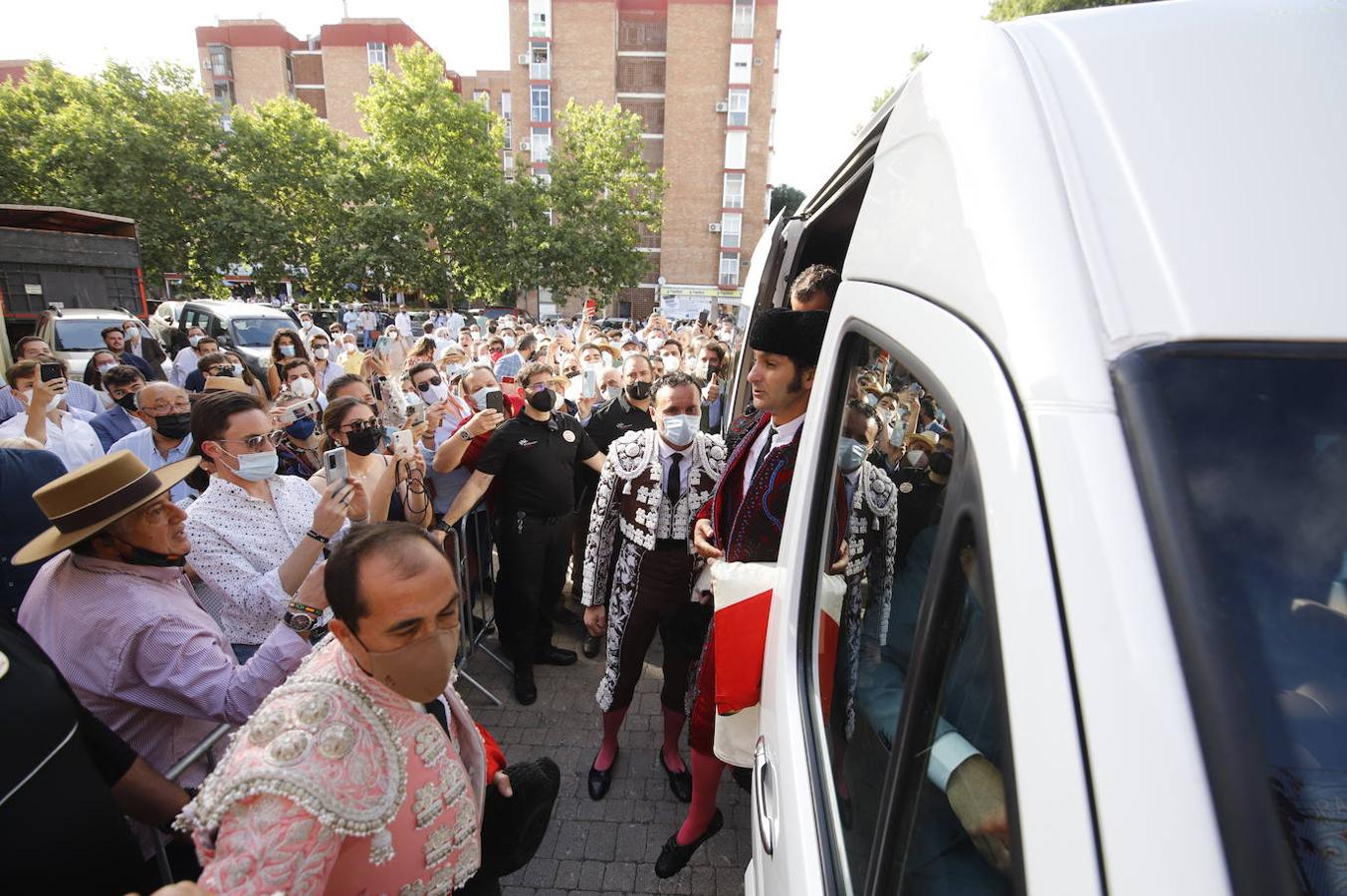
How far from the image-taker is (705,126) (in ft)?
154

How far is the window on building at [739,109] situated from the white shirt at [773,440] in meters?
49.2

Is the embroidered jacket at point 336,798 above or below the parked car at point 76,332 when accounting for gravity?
above

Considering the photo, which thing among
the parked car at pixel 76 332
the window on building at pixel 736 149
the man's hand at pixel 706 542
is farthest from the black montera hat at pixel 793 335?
the window on building at pixel 736 149

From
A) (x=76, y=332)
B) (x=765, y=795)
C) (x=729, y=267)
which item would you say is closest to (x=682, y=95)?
(x=729, y=267)

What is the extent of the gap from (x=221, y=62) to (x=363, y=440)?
67.3 metres

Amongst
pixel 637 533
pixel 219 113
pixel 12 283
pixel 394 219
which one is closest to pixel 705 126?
pixel 394 219

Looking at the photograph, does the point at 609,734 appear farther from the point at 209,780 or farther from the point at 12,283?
the point at 12,283

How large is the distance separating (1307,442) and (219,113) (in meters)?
35.6

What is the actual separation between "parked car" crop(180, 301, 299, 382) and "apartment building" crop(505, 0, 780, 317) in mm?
31955

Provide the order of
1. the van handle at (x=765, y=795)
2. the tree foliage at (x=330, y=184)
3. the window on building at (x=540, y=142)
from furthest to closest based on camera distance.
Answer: the window on building at (x=540, y=142) < the tree foliage at (x=330, y=184) < the van handle at (x=765, y=795)

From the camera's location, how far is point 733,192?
4778 centimetres

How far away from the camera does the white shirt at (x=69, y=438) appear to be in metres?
4.80

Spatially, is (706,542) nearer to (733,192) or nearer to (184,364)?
(184,364)

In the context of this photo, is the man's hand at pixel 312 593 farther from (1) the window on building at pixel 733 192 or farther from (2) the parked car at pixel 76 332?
(1) the window on building at pixel 733 192
